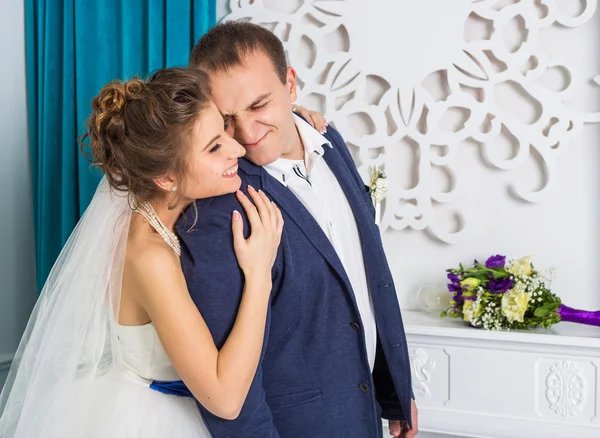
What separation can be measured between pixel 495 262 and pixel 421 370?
44cm

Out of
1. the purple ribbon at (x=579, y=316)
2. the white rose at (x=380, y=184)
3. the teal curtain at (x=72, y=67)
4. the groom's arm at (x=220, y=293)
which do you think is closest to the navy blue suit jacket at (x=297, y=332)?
the groom's arm at (x=220, y=293)

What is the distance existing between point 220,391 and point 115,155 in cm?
50

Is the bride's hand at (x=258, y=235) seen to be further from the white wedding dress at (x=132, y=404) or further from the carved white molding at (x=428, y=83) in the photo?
the carved white molding at (x=428, y=83)

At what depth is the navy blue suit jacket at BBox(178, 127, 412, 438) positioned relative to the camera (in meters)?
1.30

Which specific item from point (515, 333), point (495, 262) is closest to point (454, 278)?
point (495, 262)

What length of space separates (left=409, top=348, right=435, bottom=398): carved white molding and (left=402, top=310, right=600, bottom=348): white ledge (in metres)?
0.08

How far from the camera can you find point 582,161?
7.51 ft

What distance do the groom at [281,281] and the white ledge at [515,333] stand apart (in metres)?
0.71

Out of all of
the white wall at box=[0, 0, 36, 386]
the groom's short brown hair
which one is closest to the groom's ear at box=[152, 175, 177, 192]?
the groom's short brown hair

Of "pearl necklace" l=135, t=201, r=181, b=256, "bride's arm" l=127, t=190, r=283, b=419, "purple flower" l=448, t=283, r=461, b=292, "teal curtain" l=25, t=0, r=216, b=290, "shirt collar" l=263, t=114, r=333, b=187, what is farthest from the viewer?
"teal curtain" l=25, t=0, r=216, b=290

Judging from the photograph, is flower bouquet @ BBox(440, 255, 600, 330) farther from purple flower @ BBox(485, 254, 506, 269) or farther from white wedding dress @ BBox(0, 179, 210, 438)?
white wedding dress @ BBox(0, 179, 210, 438)

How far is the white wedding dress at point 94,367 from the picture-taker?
1.40m

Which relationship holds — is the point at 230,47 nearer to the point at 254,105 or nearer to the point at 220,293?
the point at 254,105

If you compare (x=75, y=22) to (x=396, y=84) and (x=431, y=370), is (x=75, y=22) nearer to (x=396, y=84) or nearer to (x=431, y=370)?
(x=396, y=84)
